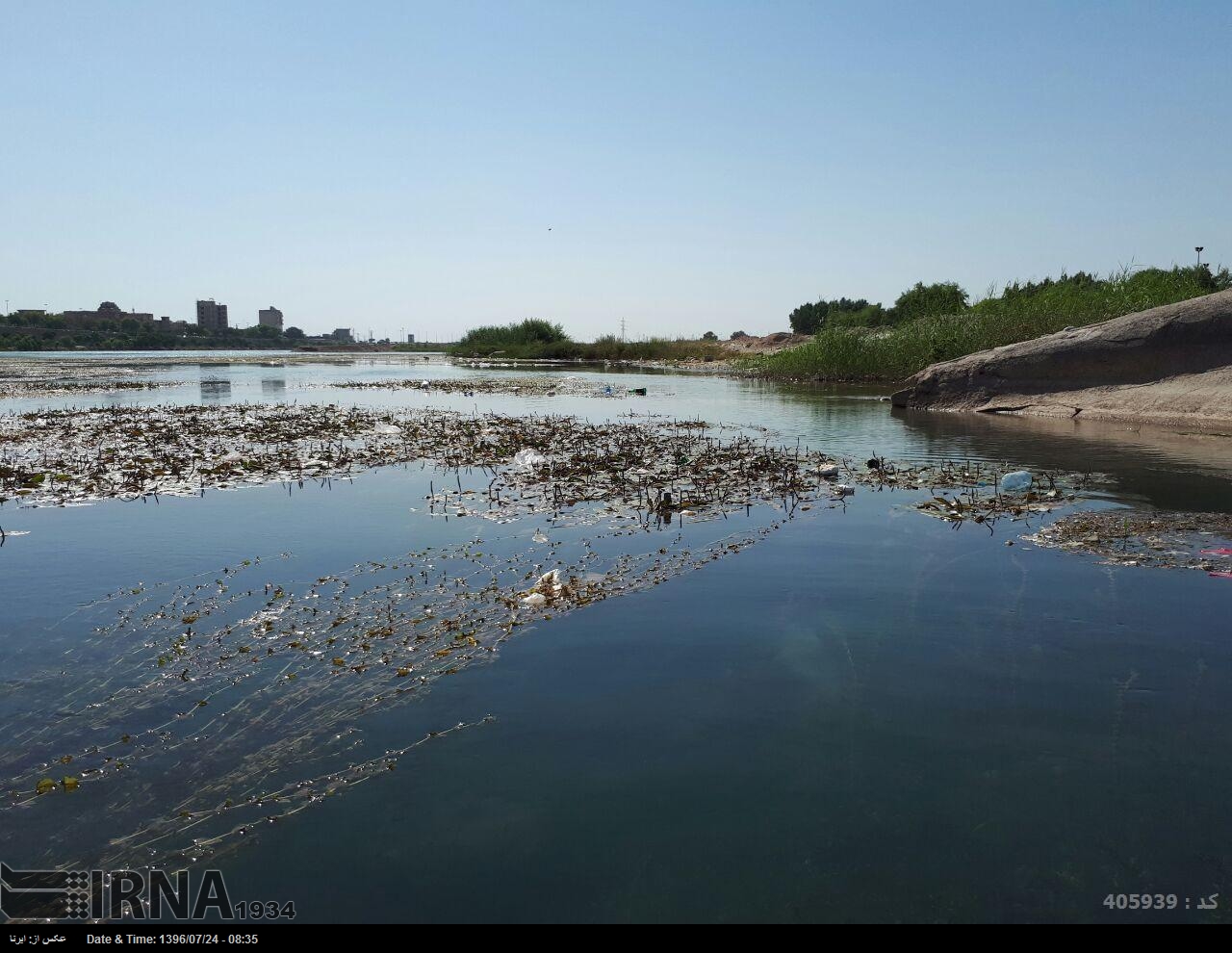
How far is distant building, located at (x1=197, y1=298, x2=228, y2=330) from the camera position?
579 feet

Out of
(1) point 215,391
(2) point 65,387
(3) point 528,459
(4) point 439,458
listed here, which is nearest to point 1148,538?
(3) point 528,459

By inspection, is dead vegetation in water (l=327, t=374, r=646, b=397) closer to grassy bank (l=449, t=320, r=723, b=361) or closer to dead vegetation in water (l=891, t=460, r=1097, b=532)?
dead vegetation in water (l=891, t=460, r=1097, b=532)

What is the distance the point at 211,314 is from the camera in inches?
6998

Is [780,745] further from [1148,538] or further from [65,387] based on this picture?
[65,387]

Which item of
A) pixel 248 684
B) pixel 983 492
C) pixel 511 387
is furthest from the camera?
pixel 511 387

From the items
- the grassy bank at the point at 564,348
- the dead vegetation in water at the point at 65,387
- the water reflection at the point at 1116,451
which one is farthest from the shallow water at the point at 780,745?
the grassy bank at the point at 564,348

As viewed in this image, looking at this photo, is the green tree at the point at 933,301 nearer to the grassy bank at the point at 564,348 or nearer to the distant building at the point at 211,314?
the grassy bank at the point at 564,348

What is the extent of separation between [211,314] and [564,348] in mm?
139494

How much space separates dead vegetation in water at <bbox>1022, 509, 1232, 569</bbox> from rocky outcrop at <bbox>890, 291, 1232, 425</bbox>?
31.3ft

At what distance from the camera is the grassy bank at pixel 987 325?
2500 cm

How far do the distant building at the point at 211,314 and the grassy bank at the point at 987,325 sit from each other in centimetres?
17242

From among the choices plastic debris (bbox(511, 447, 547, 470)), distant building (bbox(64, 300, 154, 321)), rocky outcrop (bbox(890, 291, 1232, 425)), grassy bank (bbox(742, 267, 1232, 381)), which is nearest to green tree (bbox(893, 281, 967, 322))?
grassy bank (bbox(742, 267, 1232, 381))

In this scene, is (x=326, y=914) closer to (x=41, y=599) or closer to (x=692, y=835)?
(x=692, y=835)
